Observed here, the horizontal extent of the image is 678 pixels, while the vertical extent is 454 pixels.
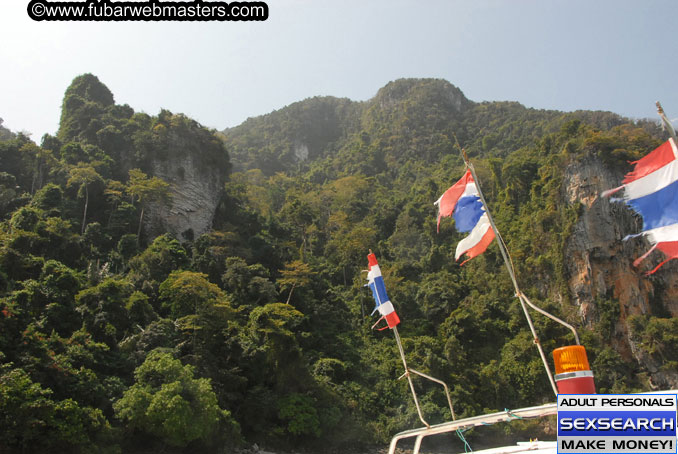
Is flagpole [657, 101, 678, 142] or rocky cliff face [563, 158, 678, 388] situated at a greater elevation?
flagpole [657, 101, 678, 142]

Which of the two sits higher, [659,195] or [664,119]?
[664,119]

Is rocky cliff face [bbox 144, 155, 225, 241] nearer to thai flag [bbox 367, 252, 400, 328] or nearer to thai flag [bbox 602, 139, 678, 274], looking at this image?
thai flag [bbox 367, 252, 400, 328]

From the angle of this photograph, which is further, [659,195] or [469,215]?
[469,215]

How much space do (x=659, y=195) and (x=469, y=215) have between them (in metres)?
2.00

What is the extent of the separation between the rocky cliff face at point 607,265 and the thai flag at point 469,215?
886 inches

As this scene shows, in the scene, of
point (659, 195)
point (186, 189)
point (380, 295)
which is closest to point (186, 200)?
point (186, 189)

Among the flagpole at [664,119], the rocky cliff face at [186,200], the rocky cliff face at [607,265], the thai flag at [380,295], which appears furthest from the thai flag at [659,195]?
the rocky cliff face at [186,200]

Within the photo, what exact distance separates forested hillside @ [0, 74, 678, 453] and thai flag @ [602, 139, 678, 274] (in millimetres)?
13174

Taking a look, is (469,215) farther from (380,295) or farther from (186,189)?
(186,189)

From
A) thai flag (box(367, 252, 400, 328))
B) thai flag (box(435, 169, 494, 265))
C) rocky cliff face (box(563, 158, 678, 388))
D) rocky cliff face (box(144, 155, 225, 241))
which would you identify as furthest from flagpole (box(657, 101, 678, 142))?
rocky cliff face (box(144, 155, 225, 241))

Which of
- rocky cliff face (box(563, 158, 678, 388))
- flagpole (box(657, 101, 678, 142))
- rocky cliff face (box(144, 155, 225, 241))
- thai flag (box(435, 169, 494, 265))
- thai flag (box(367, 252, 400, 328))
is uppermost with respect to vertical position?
rocky cliff face (box(144, 155, 225, 241))

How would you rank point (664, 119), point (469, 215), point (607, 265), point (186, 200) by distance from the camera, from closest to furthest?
point (664, 119) → point (469, 215) → point (607, 265) → point (186, 200)

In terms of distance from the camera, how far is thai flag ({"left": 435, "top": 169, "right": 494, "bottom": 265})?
531cm

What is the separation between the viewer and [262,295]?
2202 centimetres
